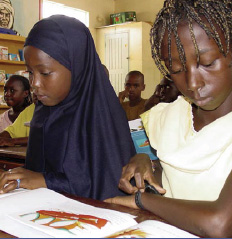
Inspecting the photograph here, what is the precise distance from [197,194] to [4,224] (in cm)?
58

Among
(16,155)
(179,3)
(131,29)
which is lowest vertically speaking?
(16,155)

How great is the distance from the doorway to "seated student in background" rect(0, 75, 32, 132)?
3789mm

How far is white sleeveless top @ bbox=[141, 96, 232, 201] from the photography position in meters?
0.99

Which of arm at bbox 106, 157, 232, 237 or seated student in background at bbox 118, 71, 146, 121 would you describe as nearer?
arm at bbox 106, 157, 232, 237

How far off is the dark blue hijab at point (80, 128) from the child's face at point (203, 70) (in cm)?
51

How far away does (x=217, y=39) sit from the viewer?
34.5 inches

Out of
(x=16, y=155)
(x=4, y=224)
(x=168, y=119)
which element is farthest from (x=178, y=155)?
(x=16, y=155)

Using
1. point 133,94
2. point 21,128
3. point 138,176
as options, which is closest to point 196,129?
point 138,176

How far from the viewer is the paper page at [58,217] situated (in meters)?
0.70

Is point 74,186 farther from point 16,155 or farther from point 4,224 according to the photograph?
point 16,155

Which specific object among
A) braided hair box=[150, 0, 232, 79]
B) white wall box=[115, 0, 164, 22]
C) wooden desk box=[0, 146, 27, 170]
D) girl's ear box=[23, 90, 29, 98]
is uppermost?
white wall box=[115, 0, 164, 22]

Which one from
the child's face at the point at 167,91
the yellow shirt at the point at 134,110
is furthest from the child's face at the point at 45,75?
the yellow shirt at the point at 134,110

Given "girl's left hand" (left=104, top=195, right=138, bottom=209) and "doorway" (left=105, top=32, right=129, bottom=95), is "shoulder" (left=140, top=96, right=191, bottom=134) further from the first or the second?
"doorway" (left=105, top=32, right=129, bottom=95)

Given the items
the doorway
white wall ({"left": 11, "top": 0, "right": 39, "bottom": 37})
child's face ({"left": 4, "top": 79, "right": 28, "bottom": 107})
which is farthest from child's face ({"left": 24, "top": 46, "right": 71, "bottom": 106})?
the doorway
